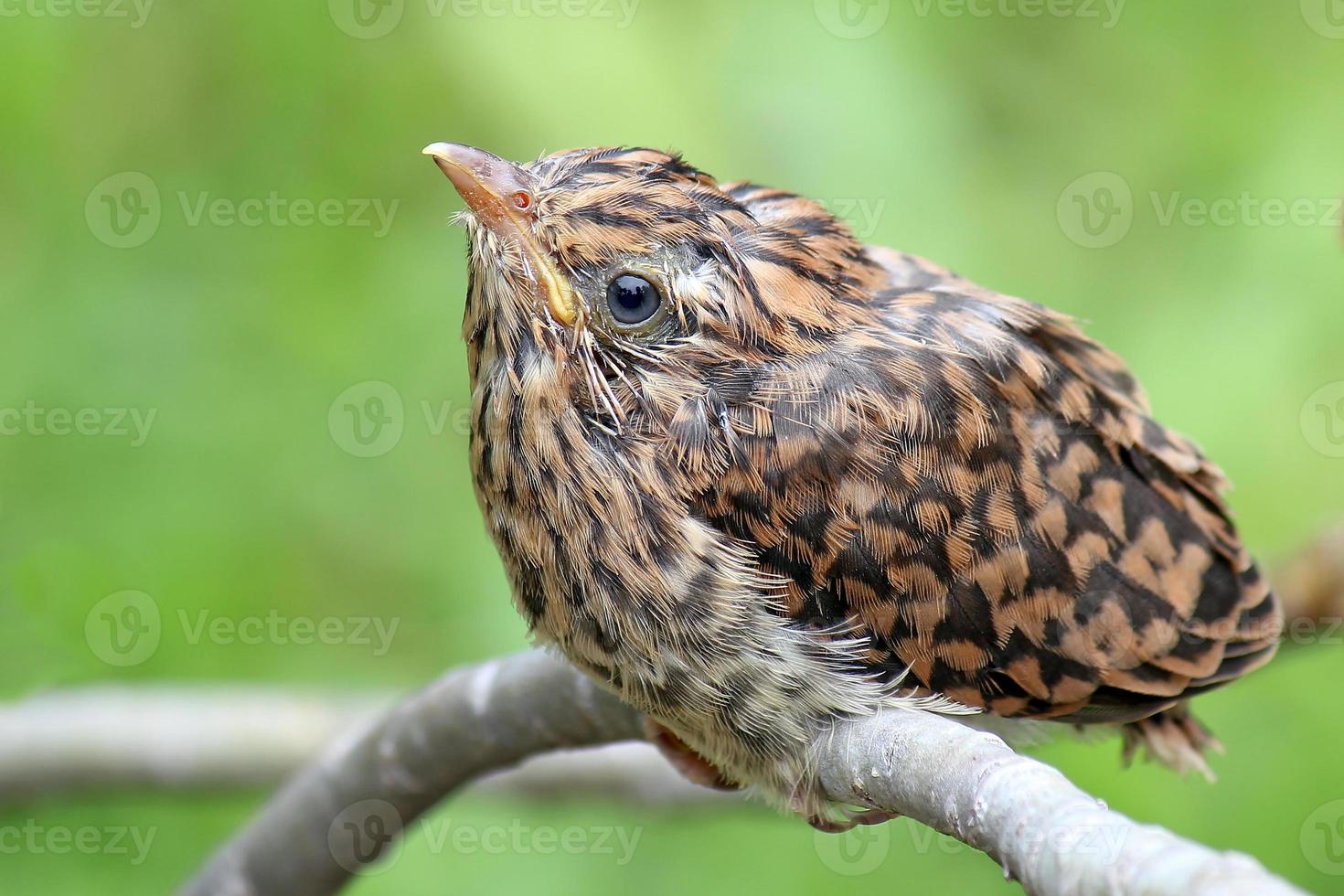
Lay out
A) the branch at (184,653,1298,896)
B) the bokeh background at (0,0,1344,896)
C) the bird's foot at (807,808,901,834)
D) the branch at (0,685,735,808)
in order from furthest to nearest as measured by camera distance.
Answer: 1. the bokeh background at (0,0,1344,896)
2. the branch at (0,685,735,808)
3. the bird's foot at (807,808,901,834)
4. the branch at (184,653,1298,896)

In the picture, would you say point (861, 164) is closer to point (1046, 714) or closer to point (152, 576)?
point (1046, 714)

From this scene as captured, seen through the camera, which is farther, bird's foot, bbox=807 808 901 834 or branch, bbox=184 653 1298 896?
bird's foot, bbox=807 808 901 834

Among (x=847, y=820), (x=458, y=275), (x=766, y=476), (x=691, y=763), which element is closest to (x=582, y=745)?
(x=691, y=763)

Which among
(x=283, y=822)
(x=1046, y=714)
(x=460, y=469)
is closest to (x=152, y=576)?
(x=460, y=469)

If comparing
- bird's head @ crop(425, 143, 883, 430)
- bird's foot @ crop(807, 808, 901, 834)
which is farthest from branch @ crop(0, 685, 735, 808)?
bird's head @ crop(425, 143, 883, 430)

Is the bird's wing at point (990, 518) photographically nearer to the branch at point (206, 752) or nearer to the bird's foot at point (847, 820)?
the bird's foot at point (847, 820)

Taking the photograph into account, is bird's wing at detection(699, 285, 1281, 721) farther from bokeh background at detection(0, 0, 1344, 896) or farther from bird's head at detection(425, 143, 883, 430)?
bokeh background at detection(0, 0, 1344, 896)
